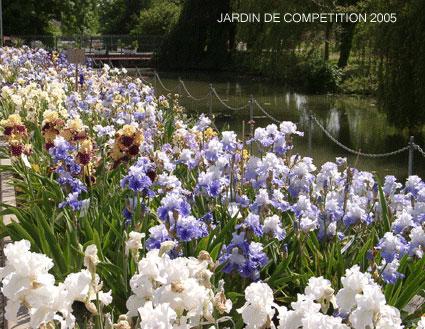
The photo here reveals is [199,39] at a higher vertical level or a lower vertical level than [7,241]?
higher

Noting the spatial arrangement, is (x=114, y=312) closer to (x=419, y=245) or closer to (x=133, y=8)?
(x=419, y=245)

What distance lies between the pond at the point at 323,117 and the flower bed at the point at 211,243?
306 cm

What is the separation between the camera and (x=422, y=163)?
10.3m

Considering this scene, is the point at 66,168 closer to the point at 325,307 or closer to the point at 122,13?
the point at 325,307

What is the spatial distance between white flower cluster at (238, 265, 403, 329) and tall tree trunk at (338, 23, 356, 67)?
24483 mm

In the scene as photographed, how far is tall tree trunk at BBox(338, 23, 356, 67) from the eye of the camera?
83.1 ft

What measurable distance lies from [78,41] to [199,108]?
22382mm

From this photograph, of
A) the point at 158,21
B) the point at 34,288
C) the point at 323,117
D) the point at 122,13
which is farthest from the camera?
the point at 122,13

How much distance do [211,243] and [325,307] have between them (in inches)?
54.2

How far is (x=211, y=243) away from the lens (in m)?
3.05

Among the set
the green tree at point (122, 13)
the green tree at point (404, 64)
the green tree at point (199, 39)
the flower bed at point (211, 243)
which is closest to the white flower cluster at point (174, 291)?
the flower bed at point (211, 243)


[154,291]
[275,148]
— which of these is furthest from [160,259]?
[275,148]

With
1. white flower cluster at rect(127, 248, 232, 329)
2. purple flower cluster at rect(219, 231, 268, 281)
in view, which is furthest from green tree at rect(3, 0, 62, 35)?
white flower cluster at rect(127, 248, 232, 329)

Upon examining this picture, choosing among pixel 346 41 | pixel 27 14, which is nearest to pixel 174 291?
pixel 346 41
